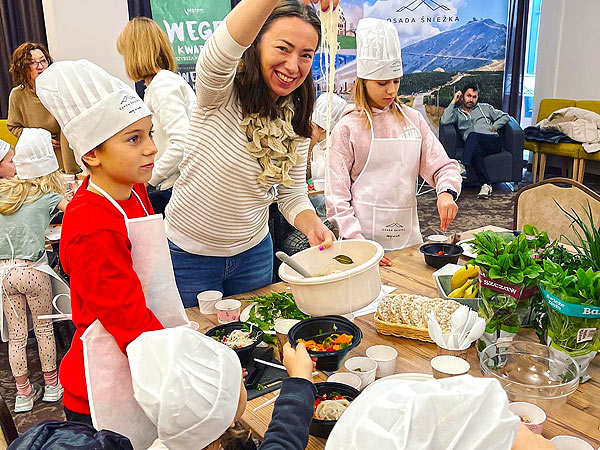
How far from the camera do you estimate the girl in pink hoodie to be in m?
2.32

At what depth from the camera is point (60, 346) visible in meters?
3.38

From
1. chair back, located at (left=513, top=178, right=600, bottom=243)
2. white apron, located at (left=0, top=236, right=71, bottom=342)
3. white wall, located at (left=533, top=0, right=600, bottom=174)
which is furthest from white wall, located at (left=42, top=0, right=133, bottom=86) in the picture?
white wall, located at (left=533, top=0, right=600, bottom=174)

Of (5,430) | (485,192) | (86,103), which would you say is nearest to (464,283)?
(86,103)

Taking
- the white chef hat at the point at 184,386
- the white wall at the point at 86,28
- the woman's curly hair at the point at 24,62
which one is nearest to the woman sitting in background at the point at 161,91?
the white chef hat at the point at 184,386

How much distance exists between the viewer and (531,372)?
1.33 meters

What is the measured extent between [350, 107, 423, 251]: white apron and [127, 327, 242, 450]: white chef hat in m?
1.42

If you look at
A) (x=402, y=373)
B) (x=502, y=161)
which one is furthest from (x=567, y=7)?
(x=402, y=373)

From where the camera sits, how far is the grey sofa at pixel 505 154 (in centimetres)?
689

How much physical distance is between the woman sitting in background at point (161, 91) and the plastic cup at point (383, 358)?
4.74 ft

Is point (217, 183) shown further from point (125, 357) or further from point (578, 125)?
point (578, 125)

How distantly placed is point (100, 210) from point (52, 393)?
2.04 metres

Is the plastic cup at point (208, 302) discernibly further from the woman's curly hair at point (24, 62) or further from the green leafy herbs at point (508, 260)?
the woman's curly hair at point (24, 62)

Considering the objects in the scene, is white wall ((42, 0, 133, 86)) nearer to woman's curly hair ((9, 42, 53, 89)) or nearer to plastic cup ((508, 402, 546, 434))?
woman's curly hair ((9, 42, 53, 89))

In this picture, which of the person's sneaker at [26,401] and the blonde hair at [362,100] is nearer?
the blonde hair at [362,100]
